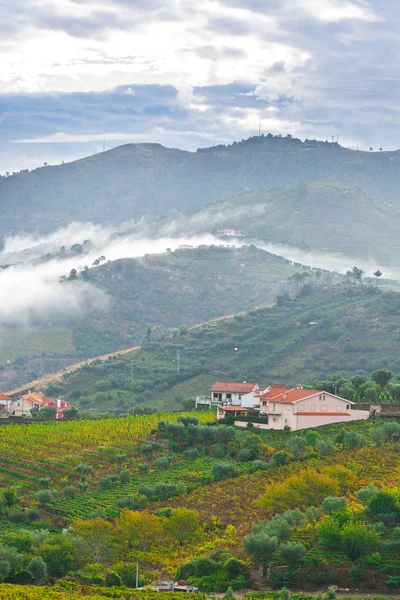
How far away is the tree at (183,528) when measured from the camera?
63.4 meters

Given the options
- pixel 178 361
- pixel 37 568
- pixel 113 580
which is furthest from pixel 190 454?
pixel 178 361

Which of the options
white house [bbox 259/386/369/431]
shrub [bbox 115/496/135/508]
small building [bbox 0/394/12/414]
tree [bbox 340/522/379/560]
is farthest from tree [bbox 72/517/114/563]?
small building [bbox 0/394/12/414]

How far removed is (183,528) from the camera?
209ft

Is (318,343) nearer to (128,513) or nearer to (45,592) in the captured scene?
(128,513)

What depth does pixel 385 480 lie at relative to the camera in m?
69.4

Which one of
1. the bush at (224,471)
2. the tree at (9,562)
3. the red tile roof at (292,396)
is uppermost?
the red tile roof at (292,396)

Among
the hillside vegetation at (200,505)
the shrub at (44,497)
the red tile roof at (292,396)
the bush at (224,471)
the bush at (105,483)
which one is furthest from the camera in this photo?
the red tile roof at (292,396)

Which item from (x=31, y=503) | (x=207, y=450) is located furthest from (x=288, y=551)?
(x=207, y=450)

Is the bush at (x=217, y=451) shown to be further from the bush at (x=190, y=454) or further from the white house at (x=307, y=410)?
the white house at (x=307, y=410)

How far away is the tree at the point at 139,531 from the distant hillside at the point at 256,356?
78789 millimetres

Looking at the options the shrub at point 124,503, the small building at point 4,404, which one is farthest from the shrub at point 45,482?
the small building at point 4,404

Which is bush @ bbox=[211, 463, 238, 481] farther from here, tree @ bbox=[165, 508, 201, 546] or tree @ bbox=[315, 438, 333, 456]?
tree @ bbox=[165, 508, 201, 546]

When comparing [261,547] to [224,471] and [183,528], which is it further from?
[224,471]

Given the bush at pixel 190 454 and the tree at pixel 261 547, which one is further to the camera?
the bush at pixel 190 454
